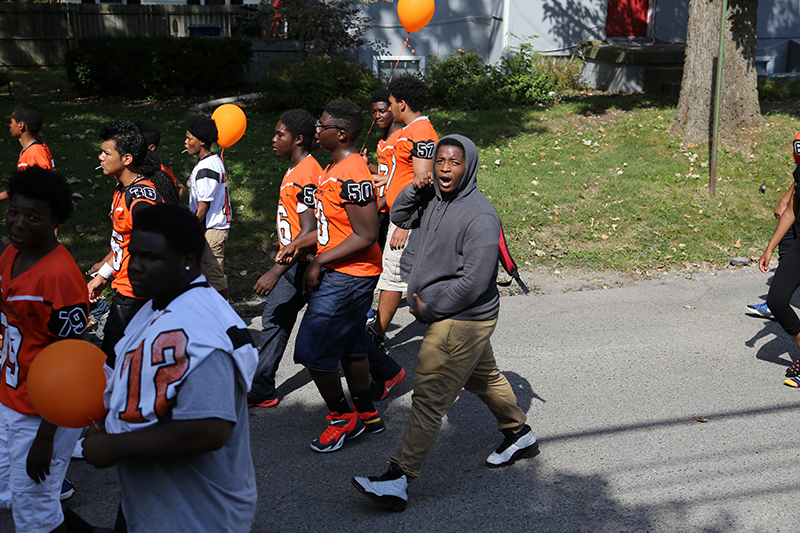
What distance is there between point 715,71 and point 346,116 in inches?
375

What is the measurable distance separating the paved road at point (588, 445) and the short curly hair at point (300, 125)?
1.98 metres

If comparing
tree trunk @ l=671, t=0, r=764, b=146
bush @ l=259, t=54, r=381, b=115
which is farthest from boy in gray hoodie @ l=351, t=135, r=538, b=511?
bush @ l=259, t=54, r=381, b=115

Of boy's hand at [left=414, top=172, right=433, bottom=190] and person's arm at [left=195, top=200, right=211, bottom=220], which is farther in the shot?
person's arm at [left=195, top=200, right=211, bottom=220]

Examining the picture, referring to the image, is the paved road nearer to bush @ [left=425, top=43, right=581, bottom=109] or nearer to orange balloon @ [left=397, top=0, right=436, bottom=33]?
orange balloon @ [left=397, top=0, right=436, bottom=33]

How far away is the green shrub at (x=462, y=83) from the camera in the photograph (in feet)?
48.3

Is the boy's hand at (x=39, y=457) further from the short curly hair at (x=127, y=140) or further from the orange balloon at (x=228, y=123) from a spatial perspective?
the orange balloon at (x=228, y=123)

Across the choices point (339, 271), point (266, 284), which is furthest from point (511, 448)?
point (266, 284)

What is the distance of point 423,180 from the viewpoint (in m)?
4.09

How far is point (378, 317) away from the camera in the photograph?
6.01 meters

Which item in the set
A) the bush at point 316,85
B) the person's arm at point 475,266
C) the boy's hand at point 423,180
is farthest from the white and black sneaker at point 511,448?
the bush at point 316,85

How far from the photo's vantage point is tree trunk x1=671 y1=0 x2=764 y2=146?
1168cm

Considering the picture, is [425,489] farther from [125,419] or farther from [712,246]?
[712,246]

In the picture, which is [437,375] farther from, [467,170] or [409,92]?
[409,92]

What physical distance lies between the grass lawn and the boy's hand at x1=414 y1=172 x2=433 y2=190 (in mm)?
3954
